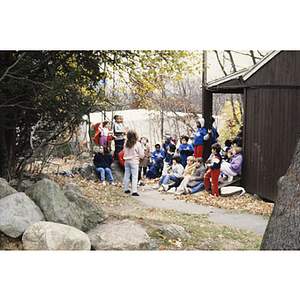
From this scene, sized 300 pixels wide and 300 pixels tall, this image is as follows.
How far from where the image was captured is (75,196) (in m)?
5.25

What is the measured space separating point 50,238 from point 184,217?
319 cm

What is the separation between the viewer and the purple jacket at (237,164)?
8594mm

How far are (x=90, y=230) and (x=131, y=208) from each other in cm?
264

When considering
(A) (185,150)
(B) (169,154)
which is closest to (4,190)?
(A) (185,150)

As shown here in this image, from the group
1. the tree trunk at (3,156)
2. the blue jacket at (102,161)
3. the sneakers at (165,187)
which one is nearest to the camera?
the tree trunk at (3,156)

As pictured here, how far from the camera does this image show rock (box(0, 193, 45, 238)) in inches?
155

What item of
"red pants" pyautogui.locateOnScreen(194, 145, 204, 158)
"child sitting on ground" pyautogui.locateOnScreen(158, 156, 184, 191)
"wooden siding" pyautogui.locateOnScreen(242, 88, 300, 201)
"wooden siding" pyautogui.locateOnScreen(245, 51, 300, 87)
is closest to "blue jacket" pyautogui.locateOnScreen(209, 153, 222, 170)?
"wooden siding" pyautogui.locateOnScreen(242, 88, 300, 201)

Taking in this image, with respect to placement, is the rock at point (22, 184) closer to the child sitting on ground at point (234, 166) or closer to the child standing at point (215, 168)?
the child standing at point (215, 168)

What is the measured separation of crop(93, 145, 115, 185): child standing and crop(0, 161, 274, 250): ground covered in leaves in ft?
1.07

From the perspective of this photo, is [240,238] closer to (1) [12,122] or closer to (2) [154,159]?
(1) [12,122]

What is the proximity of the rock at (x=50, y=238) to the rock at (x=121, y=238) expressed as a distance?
1.08 feet

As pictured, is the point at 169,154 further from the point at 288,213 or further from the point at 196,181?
the point at 288,213

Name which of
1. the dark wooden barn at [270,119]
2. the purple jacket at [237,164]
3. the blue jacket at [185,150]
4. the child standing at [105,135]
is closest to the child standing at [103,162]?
the child standing at [105,135]

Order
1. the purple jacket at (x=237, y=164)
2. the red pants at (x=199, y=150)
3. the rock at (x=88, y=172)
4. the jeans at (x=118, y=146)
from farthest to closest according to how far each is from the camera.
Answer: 1. the jeans at (x=118, y=146)
2. the red pants at (x=199, y=150)
3. the rock at (x=88, y=172)
4. the purple jacket at (x=237, y=164)
